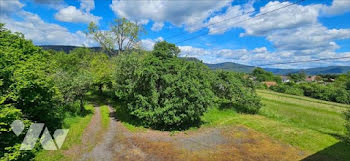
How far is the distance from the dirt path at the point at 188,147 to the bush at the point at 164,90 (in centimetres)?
118

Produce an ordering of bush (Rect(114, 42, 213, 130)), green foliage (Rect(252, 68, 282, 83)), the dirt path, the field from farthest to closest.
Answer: green foliage (Rect(252, 68, 282, 83)) → bush (Rect(114, 42, 213, 130)) → the field → the dirt path

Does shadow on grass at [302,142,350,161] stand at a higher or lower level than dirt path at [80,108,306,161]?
higher

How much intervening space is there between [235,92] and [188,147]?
10093mm

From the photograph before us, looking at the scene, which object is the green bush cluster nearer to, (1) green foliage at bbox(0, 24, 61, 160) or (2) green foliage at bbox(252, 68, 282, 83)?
(1) green foliage at bbox(0, 24, 61, 160)

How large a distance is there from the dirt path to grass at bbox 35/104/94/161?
74cm

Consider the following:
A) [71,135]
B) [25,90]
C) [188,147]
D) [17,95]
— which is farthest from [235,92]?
[17,95]

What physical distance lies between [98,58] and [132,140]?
14.6 metres

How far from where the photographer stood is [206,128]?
11.9 meters

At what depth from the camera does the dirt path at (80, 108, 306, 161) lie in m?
7.77

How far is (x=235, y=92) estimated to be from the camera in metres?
16.9

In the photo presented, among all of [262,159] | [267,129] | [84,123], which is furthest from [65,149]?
[267,129]

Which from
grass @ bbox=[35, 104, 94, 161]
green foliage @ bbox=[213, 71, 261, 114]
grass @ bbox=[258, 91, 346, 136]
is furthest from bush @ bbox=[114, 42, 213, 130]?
grass @ bbox=[258, 91, 346, 136]

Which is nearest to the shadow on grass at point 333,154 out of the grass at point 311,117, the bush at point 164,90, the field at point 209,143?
the field at point 209,143

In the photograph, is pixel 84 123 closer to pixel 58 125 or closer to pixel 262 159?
pixel 58 125
